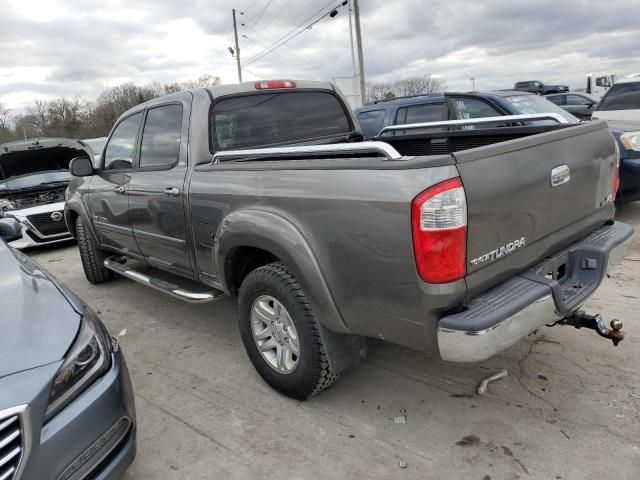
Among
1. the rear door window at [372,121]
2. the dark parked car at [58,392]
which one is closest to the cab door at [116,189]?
the dark parked car at [58,392]

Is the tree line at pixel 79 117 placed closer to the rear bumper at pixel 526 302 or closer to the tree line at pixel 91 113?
the tree line at pixel 91 113

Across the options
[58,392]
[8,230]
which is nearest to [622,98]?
[8,230]

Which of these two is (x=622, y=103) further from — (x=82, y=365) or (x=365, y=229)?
(x=82, y=365)

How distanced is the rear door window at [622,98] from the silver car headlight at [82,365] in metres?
8.17

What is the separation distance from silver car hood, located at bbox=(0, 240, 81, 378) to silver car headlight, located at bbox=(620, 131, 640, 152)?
21.7 ft

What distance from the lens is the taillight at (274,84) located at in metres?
3.93

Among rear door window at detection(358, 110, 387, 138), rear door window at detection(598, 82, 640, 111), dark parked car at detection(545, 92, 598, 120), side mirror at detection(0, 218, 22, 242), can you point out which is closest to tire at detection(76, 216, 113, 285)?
side mirror at detection(0, 218, 22, 242)

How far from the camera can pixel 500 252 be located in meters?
2.29

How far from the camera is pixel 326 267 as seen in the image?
2.47 meters

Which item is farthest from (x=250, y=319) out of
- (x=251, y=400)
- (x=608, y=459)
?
(x=608, y=459)

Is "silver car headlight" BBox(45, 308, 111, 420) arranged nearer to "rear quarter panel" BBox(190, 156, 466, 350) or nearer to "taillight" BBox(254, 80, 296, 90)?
"rear quarter panel" BBox(190, 156, 466, 350)

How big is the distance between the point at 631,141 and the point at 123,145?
239 inches

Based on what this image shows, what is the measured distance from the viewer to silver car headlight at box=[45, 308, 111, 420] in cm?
189

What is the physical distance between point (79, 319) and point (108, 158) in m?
3.06
